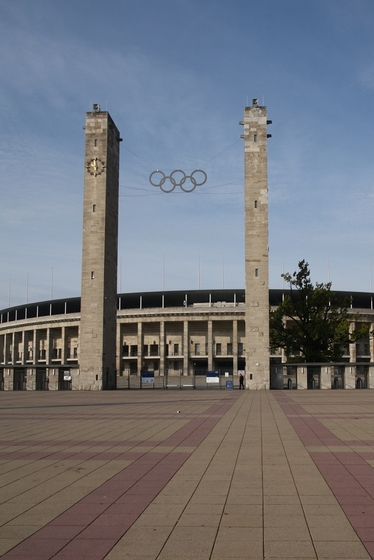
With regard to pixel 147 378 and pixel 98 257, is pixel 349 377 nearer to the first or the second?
pixel 147 378

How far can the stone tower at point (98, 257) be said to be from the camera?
194 feet

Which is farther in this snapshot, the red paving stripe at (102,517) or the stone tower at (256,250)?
the stone tower at (256,250)

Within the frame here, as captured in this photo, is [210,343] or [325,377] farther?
[210,343]

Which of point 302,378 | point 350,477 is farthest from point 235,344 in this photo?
point 350,477

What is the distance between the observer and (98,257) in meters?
60.3

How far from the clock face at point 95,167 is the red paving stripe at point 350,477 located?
155 feet

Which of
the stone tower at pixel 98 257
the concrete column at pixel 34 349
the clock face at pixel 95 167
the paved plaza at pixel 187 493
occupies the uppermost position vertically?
the clock face at pixel 95 167

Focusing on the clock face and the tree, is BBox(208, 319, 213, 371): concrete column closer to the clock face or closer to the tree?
the tree

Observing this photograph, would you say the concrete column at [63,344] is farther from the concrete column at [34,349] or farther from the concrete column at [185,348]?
the concrete column at [185,348]

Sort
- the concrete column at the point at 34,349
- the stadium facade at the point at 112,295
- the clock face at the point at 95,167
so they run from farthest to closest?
the concrete column at the point at 34,349 < the clock face at the point at 95,167 < the stadium facade at the point at 112,295

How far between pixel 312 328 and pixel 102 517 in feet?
186

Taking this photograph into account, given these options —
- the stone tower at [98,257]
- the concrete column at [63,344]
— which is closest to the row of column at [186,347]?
the concrete column at [63,344]

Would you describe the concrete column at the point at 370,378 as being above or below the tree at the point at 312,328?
below

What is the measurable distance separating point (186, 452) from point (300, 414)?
1194 centimetres
